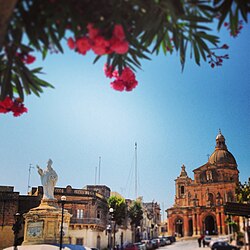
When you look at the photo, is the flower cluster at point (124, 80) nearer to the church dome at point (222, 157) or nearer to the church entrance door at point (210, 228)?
the church entrance door at point (210, 228)

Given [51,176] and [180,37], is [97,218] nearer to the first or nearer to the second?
[51,176]

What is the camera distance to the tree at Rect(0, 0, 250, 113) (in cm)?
327

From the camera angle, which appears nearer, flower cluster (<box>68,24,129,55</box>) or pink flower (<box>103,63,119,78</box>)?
flower cluster (<box>68,24,129,55</box>)

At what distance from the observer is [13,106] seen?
4461 millimetres

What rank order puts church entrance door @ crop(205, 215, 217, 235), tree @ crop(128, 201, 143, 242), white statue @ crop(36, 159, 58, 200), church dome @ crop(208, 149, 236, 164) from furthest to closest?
church dome @ crop(208, 149, 236, 164) → tree @ crop(128, 201, 143, 242) → white statue @ crop(36, 159, 58, 200) → church entrance door @ crop(205, 215, 217, 235)

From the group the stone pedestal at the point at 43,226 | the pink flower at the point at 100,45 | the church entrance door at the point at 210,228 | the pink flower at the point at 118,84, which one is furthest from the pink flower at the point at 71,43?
the stone pedestal at the point at 43,226

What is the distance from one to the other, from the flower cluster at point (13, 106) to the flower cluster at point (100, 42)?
1.40 metres

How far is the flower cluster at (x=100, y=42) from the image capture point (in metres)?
3.23

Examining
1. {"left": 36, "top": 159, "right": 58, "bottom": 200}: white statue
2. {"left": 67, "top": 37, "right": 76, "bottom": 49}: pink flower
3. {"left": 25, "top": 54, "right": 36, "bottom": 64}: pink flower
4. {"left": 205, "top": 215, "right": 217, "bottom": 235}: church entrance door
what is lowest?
{"left": 205, "top": 215, "right": 217, "bottom": 235}: church entrance door

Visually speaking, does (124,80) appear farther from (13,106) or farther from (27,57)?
(13,106)

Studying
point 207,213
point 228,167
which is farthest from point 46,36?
point 228,167

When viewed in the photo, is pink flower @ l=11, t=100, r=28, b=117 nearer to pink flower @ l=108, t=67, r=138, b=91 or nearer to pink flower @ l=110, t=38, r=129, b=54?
pink flower @ l=108, t=67, r=138, b=91

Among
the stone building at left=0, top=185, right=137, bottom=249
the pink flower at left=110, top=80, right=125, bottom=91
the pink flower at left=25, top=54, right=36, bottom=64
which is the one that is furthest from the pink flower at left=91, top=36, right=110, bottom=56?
the stone building at left=0, top=185, right=137, bottom=249

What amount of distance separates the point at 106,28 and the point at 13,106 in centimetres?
179
